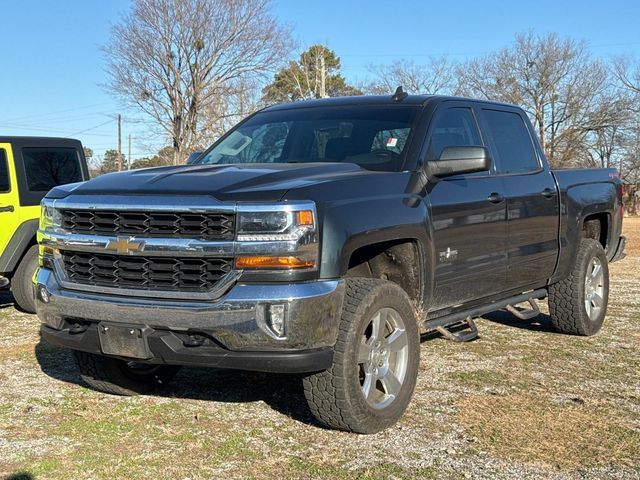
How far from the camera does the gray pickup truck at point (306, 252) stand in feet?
11.9

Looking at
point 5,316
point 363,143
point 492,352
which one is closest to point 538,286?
point 492,352

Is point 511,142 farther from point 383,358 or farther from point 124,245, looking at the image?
point 124,245

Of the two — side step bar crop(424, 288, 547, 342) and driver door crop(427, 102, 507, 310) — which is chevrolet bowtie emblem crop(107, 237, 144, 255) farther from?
side step bar crop(424, 288, 547, 342)

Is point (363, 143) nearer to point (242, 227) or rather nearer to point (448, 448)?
point (242, 227)

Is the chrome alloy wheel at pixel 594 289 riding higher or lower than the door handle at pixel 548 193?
lower

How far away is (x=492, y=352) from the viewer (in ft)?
20.4

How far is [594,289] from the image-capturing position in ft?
23.4

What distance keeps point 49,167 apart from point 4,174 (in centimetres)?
62

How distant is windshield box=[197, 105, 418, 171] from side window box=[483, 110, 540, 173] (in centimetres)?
100

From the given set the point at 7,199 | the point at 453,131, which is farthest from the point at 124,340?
the point at 7,199

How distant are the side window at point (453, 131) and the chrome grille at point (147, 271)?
6.10ft

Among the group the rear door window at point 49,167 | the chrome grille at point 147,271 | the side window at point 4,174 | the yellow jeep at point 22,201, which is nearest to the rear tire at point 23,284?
the yellow jeep at point 22,201

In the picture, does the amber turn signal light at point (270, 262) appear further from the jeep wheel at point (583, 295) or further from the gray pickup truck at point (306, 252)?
the jeep wheel at point (583, 295)

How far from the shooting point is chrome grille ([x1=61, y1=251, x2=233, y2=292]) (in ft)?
12.2
